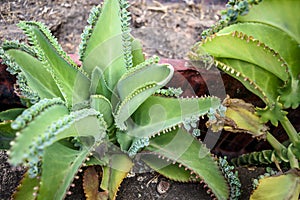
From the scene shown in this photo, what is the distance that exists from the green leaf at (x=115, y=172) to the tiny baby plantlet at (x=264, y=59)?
25 centimetres

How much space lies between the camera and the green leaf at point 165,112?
1090 millimetres

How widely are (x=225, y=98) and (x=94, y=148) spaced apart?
328 millimetres

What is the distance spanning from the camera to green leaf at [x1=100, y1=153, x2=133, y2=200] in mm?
Result: 1095

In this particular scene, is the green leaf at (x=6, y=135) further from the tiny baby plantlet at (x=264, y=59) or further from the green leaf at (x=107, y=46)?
the tiny baby plantlet at (x=264, y=59)

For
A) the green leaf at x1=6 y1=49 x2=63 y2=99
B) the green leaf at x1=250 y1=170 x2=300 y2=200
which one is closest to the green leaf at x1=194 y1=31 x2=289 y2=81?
the green leaf at x1=250 y1=170 x2=300 y2=200

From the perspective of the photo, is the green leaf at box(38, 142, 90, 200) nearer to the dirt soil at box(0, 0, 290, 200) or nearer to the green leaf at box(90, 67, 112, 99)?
the green leaf at box(90, 67, 112, 99)

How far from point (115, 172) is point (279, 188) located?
1.16 ft

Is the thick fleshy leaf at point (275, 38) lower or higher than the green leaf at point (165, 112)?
higher

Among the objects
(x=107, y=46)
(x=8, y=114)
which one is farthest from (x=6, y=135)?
(x=107, y=46)

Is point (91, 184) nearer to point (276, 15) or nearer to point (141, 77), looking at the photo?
point (141, 77)

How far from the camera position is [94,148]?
3.57 ft

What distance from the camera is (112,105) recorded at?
1153mm

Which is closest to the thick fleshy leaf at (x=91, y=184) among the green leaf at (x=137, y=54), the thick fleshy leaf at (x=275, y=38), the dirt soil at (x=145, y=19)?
the green leaf at (x=137, y=54)

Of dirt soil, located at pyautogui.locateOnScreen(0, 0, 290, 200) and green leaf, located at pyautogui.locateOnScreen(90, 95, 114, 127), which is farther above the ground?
green leaf, located at pyautogui.locateOnScreen(90, 95, 114, 127)
